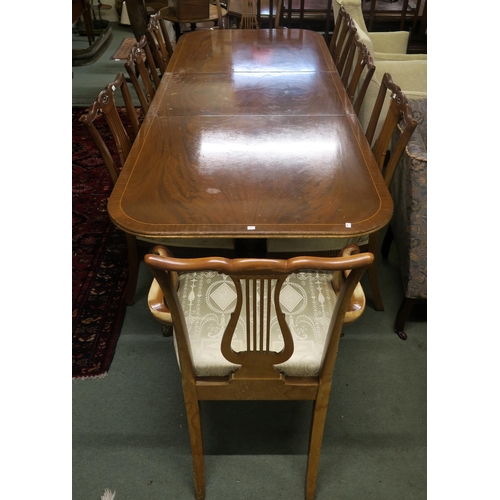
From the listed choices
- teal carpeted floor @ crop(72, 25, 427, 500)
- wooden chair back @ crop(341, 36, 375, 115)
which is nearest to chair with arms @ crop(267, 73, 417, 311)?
wooden chair back @ crop(341, 36, 375, 115)

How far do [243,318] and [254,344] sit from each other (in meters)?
0.13

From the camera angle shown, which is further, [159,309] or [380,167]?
[380,167]

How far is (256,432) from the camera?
155cm

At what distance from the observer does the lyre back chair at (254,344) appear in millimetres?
1073

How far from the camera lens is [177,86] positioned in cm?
213

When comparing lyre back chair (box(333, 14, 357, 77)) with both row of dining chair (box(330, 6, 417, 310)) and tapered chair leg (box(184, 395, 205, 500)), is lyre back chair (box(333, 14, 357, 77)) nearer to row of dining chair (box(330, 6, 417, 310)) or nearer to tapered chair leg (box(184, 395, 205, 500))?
row of dining chair (box(330, 6, 417, 310))

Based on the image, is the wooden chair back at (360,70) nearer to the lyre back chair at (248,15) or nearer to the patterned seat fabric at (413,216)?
the patterned seat fabric at (413,216)

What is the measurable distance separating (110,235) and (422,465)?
5.56 feet

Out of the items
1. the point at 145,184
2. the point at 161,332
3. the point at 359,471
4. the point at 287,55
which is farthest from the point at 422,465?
the point at 287,55

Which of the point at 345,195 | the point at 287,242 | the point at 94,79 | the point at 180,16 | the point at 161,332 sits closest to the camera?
the point at 345,195

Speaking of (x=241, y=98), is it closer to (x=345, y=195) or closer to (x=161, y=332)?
(x=345, y=195)

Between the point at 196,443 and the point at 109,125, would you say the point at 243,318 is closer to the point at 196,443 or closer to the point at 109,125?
the point at 196,443

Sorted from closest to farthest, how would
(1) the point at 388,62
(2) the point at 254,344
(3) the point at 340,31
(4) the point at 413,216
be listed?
1. (2) the point at 254,344
2. (4) the point at 413,216
3. (3) the point at 340,31
4. (1) the point at 388,62


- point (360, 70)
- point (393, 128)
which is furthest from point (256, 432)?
point (360, 70)
